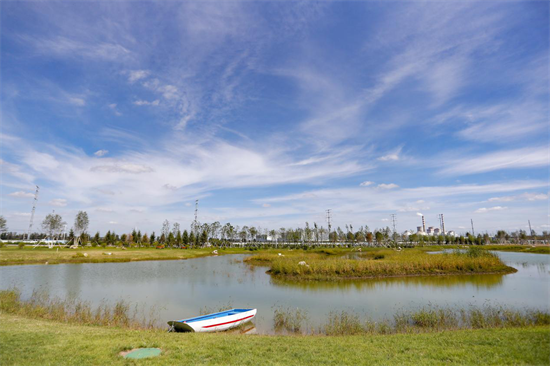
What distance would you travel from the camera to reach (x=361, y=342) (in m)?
10.1

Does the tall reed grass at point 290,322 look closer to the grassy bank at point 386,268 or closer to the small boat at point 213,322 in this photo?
the small boat at point 213,322

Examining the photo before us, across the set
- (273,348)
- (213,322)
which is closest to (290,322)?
(213,322)

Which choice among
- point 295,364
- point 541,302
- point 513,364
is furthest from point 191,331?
point 541,302

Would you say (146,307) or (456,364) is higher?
(456,364)

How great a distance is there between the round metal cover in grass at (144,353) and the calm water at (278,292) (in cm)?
669

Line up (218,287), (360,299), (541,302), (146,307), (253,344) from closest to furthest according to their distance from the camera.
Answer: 1. (253,344)
2. (146,307)
3. (541,302)
4. (360,299)
5. (218,287)

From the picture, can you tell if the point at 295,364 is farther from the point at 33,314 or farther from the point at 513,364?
the point at 33,314

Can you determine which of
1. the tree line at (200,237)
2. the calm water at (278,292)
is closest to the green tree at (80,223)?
the tree line at (200,237)

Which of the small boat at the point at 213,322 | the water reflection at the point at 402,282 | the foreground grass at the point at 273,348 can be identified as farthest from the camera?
the water reflection at the point at 402,282

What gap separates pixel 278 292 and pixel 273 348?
15.6m

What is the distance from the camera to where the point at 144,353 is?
27.9ft

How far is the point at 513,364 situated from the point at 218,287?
75.8 feet

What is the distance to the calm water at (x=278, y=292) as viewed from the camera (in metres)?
18.7

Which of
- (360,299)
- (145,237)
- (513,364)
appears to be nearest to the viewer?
(513,364)
